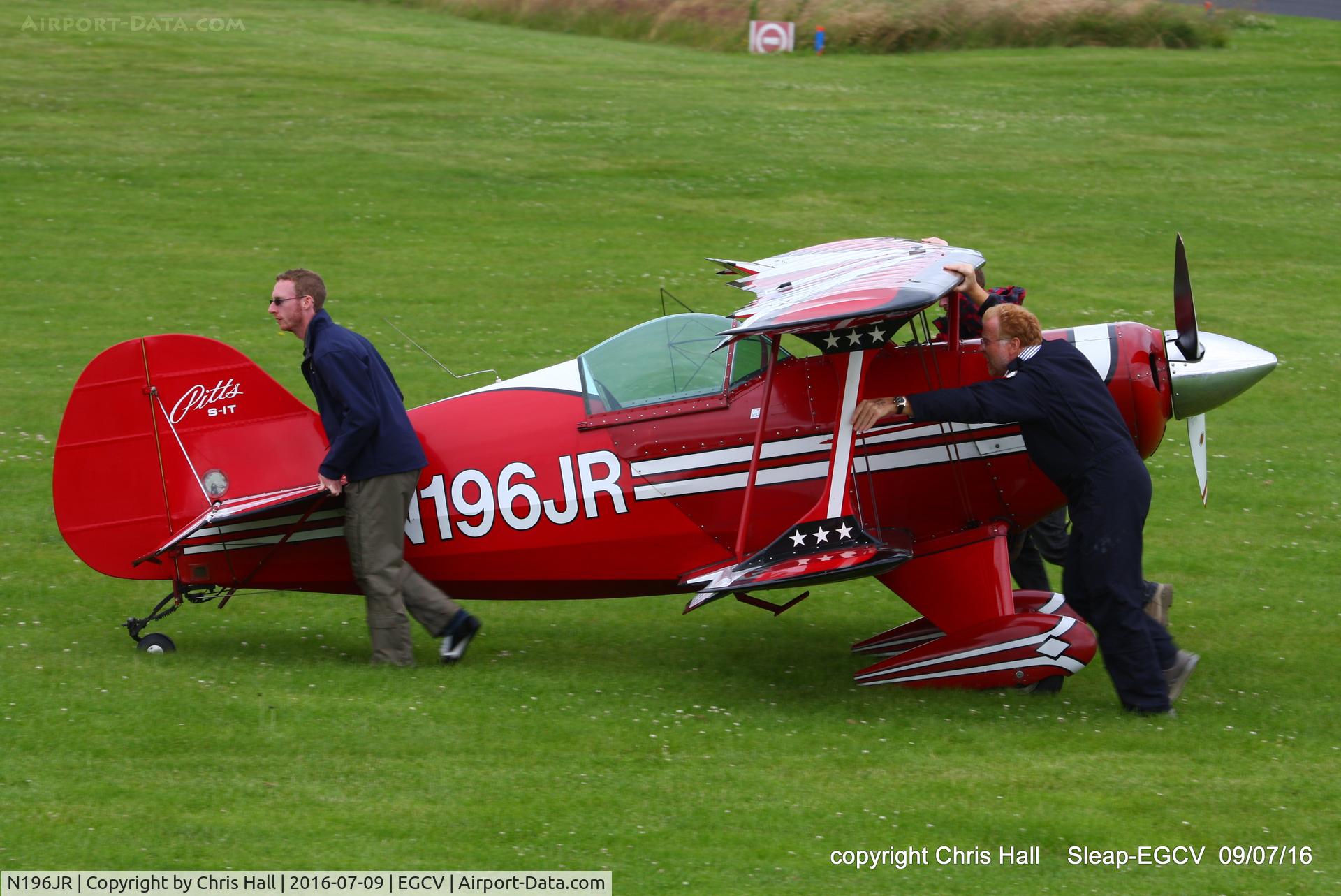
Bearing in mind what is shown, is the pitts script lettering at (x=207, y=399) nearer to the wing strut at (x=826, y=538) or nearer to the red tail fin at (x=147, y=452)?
the red tail fin at (x=147, y=452)

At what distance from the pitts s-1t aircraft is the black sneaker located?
33 cm

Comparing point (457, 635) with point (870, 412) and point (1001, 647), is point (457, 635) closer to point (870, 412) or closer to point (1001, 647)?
point (870, 412)

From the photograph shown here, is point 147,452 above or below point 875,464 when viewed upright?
below

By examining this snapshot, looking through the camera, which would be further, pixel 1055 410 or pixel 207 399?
pixel 207 399

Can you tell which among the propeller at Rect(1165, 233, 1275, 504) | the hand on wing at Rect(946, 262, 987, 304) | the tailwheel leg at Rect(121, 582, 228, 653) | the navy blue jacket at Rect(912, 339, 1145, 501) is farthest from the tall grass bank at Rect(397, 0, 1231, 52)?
the tailwheel leg at Rect(121, 582, 228, 653)

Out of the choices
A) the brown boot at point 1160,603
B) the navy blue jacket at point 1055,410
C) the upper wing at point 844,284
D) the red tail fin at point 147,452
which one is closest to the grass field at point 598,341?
the red tail fin at point 147,452

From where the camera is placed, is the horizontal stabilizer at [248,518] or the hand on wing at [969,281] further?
the horizontal stabilizer at [248,518]

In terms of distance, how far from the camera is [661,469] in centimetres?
845

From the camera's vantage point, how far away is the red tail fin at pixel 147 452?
858cm
